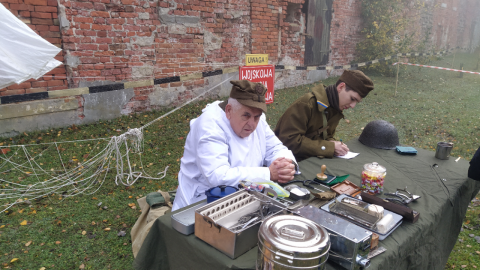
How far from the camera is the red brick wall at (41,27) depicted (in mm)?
5008

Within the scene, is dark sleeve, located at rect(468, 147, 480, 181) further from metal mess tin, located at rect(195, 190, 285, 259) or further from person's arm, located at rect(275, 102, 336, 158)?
metal mess tin, located at rect(195, 190, 285, 259)

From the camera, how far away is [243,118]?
7.45 ft

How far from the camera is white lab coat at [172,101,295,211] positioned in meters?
2.14

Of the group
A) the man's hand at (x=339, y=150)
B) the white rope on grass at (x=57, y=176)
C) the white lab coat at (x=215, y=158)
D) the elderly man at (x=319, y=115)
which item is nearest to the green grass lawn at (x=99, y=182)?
the white rope on grass at (x=57, y=176)

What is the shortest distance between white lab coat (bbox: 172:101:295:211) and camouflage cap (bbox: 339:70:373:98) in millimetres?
1194

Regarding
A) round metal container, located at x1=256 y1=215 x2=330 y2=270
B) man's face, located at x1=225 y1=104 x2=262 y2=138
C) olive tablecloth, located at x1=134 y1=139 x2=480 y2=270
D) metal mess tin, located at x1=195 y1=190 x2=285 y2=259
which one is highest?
man's face, located at x1=225 y1=104 x2=262 y2=138

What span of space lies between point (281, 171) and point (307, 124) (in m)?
1.20

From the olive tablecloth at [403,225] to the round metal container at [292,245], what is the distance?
0.24m

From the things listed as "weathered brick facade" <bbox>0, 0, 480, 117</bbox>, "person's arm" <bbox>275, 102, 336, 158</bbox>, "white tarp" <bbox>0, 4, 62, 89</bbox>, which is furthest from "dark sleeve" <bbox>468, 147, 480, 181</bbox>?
"weathered brick facade" <bbox>0, 0, 480, 117</bbox>

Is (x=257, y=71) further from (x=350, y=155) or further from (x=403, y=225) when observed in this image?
(x=403, y=225)

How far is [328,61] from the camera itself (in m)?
11.9

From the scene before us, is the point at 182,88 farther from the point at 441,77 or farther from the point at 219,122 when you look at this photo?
the point at 441,77

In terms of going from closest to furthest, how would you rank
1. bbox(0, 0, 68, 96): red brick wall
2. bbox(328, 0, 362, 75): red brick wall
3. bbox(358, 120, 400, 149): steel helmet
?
1. bbox(358, 120, 400, 149): steel helmet
2. bbox(0, 0, 68, 96): red brick wall
3. bbox(328, 0, 362, 75): red brick wall

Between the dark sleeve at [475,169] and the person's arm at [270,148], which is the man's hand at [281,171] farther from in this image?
the dark sleeve at [475,169]
